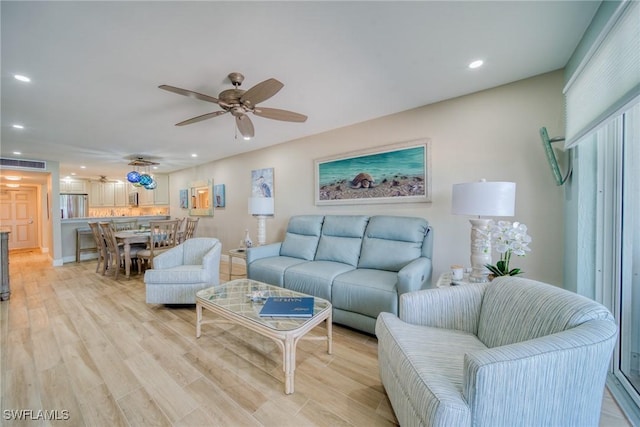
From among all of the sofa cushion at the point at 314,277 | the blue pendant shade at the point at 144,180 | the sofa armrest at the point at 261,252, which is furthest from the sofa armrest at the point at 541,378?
the blue pendant shade at the point at 144,180

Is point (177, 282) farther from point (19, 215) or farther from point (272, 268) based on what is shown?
point (19, 215)

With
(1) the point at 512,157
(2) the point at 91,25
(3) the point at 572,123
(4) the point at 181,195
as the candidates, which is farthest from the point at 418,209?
(4) the point at 181,195

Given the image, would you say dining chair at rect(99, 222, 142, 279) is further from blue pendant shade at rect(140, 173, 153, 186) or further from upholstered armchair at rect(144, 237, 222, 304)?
upholstered armchair at rect(144, 237, 222, 304)

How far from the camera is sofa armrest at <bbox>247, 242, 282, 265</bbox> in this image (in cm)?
304

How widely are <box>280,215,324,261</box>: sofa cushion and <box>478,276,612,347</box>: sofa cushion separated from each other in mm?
2033

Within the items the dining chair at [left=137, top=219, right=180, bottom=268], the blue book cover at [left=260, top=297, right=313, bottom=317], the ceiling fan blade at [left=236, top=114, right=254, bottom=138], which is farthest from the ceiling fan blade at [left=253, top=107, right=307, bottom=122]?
the dining chair at [left=137, top=219, right=180, bottom=268]

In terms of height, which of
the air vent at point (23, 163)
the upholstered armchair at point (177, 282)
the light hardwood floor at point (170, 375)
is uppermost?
the air vent at point (23, 163)

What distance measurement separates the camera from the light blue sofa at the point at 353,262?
6.81ft

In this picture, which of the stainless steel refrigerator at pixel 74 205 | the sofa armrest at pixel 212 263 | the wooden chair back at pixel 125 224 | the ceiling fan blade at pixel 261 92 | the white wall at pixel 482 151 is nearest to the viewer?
the ceiling fan blade at pixel 261 92

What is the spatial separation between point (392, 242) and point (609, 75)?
1.86m

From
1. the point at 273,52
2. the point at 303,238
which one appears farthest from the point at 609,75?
the point at 303,238

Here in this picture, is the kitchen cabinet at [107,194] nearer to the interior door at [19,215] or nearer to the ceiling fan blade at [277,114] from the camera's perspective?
the interior door at [19,215]

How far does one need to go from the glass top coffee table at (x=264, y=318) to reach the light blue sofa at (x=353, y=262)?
0.36 meters

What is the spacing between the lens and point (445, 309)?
1.47 meters
